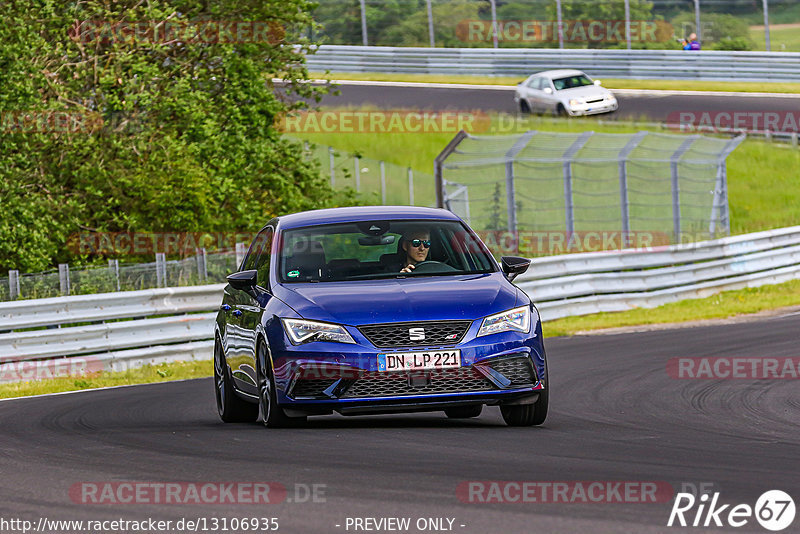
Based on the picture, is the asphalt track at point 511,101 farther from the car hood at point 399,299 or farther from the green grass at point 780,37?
the car hood at point 399,299

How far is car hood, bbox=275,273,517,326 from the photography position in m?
9.03

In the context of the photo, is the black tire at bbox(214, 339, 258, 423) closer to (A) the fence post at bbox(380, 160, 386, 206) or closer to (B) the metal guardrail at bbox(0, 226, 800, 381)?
(B) the metal guardrail at bbox(0, 226, 800, 381)

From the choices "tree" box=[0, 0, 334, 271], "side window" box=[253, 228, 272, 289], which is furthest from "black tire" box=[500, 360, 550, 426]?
"tree" box=[0, 0, 334, 271]

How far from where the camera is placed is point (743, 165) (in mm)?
41344

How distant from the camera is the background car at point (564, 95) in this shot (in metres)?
41.4

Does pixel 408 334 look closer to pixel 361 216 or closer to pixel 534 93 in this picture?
pixel 361 216

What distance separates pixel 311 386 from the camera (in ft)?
29.8

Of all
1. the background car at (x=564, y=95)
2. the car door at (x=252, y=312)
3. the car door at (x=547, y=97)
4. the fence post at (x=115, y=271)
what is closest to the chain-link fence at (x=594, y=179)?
the fence post at (x=115, y=271)

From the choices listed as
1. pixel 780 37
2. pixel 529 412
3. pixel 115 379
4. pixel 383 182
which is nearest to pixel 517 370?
pixel 529 412

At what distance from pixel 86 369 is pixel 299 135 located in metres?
25.1

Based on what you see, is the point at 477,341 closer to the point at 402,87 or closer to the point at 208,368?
the point at 208,368

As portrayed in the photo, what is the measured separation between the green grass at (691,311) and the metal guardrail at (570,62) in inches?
868

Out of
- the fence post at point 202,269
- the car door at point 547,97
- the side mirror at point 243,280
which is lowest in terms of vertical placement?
the car door at point 547,97

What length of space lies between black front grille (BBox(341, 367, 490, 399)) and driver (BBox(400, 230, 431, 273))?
130 centimetres
